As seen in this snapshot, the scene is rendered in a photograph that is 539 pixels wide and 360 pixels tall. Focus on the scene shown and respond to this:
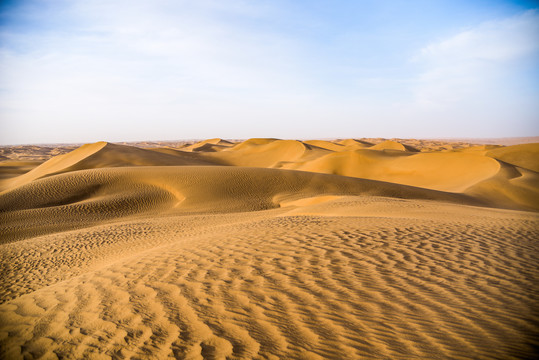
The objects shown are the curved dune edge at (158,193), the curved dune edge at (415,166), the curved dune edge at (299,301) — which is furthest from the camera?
the curved dune edge at (415,166)

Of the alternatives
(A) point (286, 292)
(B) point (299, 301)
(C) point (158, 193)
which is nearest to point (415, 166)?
(C) point (158, 193)

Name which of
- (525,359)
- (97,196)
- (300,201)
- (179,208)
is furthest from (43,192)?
(525,359)

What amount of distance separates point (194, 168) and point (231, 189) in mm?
4645

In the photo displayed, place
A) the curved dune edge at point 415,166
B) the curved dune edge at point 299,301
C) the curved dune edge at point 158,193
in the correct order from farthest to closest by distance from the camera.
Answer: the curved dune edge at point 415,166 < the curved dune edge at point 158,193 < the curved dune edge at point 299,301

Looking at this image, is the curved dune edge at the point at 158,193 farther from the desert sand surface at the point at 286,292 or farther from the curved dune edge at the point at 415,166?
the curved dune edge at the point at 415,166

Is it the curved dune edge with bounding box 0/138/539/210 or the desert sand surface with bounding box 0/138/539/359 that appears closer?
the desert sand surface with bounding box 0/138/539/359

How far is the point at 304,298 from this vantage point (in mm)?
3979

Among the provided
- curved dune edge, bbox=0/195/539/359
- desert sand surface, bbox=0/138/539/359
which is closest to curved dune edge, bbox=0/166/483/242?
desert sand surface, bbox=0/138/539/359

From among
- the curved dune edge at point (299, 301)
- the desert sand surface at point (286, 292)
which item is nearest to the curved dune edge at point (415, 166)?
the desert sand surface at point (286, 292)

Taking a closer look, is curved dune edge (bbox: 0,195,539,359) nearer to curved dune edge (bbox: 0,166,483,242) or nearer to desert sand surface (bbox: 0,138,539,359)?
desert sand surface (bbox: 0,138,539,359)

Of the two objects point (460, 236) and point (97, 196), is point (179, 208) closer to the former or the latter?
point (97, 196)

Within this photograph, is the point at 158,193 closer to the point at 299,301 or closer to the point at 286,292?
the point at 286,292

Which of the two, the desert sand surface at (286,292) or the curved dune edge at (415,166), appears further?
the curved dune edge at (415,166)

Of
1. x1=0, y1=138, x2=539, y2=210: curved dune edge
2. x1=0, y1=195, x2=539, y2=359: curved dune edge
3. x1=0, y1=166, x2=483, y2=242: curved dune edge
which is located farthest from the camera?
x1=0, y1=138, x2=539, y2=210: curved dune edge
